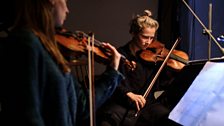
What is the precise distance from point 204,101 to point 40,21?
0.56 m

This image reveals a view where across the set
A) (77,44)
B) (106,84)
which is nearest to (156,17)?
(77,44)

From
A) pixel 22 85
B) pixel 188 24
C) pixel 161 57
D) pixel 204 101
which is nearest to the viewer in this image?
pixel 22 85

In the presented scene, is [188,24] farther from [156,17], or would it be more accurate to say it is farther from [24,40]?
[24,40]

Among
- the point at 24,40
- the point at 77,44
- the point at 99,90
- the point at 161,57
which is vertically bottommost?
the point at 161,57

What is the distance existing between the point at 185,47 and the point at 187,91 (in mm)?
1625

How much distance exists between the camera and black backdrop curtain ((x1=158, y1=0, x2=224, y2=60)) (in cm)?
281

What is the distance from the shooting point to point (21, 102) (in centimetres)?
91

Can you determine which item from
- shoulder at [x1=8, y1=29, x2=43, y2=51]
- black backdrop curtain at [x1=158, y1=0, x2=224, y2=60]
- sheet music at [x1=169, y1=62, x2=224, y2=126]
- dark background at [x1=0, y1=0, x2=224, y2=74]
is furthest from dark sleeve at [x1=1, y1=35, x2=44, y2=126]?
black backdrop curtain at [x1=158, y1=0, x2=224, y2=60]

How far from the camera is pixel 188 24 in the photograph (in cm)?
282

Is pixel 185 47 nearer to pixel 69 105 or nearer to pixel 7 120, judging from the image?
pixel 69 105

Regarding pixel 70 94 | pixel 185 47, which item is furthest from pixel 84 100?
pixel 185 47

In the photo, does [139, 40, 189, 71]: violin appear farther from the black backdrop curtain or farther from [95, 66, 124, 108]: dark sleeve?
[95, 66, 124, 108]: dark sleeve

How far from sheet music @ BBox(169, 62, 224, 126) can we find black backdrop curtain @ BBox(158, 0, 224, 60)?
1590 mm

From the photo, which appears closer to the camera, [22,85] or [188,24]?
[22,85]
